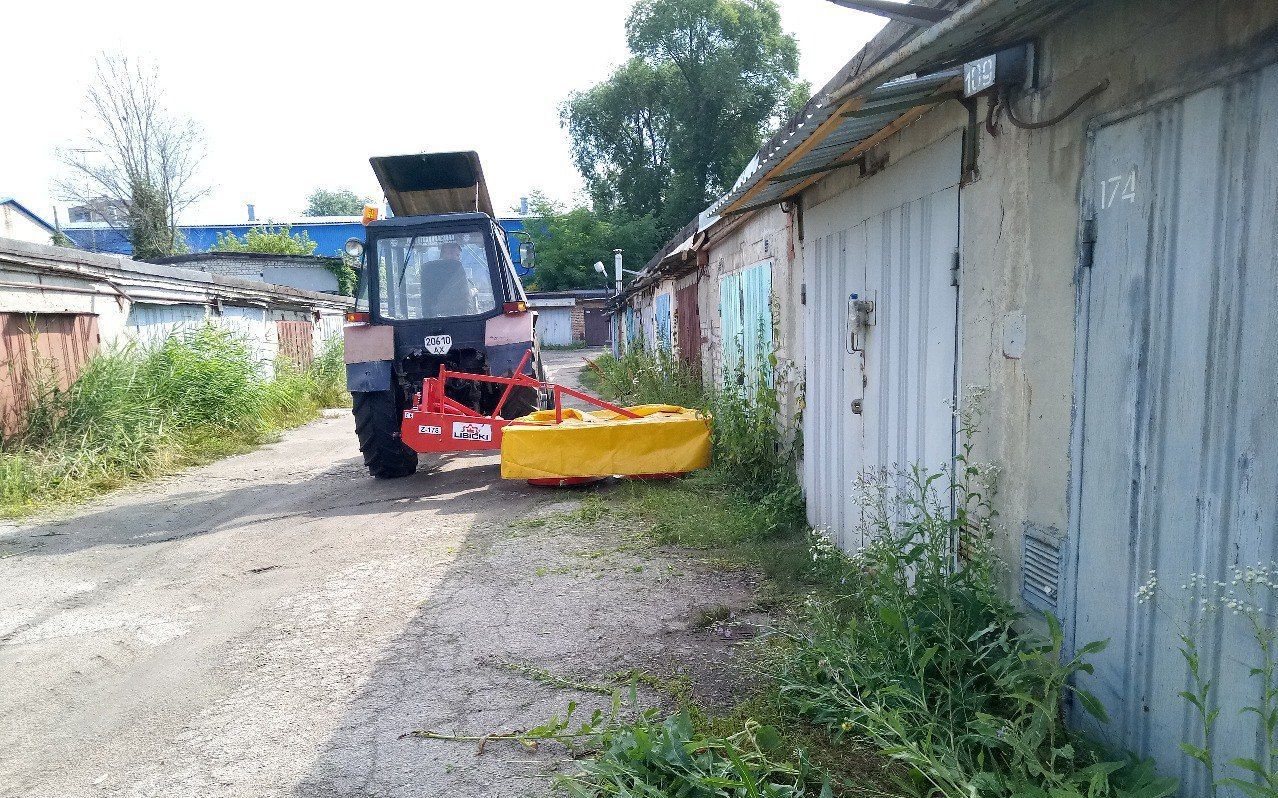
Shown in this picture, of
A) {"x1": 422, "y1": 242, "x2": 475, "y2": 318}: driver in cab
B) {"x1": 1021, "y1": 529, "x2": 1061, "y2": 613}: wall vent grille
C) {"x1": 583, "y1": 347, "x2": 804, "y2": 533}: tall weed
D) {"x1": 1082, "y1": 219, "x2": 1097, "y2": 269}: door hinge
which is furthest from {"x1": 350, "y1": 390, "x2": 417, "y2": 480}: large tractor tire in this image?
{"x1": 1082, "y1": 219, "x2": 1097, "y2": 269}: door hinge

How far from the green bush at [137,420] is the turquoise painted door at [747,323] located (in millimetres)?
6429

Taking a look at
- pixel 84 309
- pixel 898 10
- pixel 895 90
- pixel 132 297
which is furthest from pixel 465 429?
pixel 132 297

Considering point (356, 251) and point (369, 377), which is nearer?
point (369, 377)

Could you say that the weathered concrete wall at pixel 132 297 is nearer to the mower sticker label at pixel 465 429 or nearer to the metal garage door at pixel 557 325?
the mower sticker label at pixel 465 429

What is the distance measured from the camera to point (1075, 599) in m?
2.35

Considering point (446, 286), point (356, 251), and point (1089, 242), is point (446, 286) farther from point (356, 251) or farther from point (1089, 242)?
point (1089, 242)

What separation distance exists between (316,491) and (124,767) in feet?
15.7

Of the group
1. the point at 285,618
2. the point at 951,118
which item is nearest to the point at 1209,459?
the point at 951,118

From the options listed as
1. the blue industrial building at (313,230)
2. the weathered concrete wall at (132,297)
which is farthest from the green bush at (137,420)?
the blue industrial building at (313,230)

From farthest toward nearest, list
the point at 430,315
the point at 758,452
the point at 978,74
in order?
the point at 430,315 < the point at 758,452 < the point at 978,74

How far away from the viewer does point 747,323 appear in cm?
693

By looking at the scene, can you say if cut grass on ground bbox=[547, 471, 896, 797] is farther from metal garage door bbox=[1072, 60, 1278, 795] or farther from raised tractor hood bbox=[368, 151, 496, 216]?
raised tractor hood bbox=[368, 151, 496, 216]

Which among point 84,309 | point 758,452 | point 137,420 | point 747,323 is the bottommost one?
point 758,452

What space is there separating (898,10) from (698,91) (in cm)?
3763
